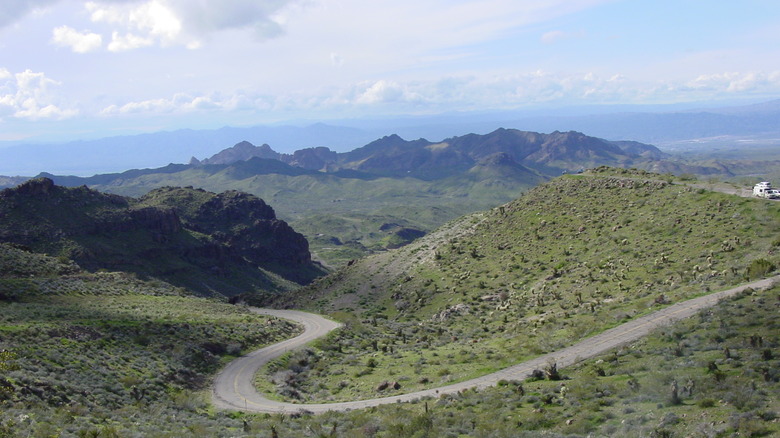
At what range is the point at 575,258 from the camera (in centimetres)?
5962

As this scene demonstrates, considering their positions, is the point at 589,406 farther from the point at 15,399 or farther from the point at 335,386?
→ the point at 15,399

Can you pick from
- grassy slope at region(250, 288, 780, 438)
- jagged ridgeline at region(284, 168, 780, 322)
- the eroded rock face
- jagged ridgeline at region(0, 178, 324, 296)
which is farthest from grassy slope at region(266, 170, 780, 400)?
the eroded rock face

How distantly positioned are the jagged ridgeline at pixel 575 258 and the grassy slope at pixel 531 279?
201 millimetres

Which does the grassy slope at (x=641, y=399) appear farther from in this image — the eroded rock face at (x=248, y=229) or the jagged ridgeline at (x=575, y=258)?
the eroded rock face at (x=248, y=229)

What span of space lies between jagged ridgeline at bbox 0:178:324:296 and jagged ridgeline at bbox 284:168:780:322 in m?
38.5

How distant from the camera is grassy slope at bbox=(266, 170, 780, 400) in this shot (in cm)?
3800

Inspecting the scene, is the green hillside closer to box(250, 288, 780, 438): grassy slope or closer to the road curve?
box(250, 288, 780, 438): grassy slope

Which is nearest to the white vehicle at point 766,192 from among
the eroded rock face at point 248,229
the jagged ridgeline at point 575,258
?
the jagged ridgeline at point 575,258

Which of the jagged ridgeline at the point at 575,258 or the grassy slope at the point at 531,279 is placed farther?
the jagged ridgeline at the point at 575,258

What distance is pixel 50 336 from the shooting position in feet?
119

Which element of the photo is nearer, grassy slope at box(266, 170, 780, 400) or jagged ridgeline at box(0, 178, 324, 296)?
grassy slope at box(266, 170, 780, 400)

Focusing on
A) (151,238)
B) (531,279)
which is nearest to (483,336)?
(531,279)

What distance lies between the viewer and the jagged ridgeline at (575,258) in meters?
44.7

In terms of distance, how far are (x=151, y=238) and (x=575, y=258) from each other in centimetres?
9119
